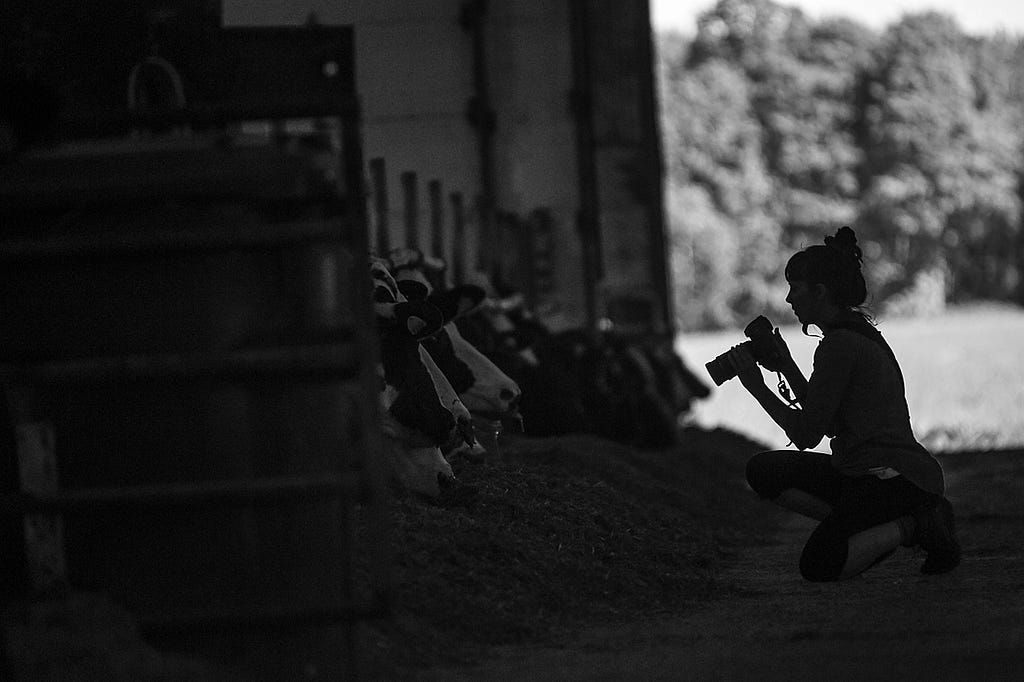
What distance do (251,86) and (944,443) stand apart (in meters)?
10.6

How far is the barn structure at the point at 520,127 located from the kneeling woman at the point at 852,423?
533 cm

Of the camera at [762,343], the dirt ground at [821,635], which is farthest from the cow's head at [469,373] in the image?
the camera at [762,343]

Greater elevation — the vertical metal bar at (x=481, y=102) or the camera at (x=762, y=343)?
the vertical metal bar at (x=481, y=102)

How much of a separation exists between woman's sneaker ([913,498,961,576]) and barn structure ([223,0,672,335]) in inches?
212

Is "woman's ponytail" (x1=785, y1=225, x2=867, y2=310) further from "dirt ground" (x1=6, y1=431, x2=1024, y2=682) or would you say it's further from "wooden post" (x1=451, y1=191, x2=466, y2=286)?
"wooden post" (x1=451, y1=191, x2=466, y2=286)

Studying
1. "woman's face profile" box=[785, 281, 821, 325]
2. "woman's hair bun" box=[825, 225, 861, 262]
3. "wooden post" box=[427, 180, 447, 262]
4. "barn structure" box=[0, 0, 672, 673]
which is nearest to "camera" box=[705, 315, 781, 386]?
"woman's face profile" box=[785, 281, 821, 325]

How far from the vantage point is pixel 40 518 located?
4.05 meters

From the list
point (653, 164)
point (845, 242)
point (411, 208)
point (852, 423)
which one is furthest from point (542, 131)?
point (852, 423)

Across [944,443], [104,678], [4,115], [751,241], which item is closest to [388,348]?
[4,115]

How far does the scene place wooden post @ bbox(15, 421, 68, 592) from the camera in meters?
4.05

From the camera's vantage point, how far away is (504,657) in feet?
15.7

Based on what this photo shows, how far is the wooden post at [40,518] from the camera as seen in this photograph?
4.05m

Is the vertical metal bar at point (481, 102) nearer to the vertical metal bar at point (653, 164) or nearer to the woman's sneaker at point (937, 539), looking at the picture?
the vertical metal bar at point (653, 164)

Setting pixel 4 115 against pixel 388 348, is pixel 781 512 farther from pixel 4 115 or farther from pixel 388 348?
pixel 4 115
